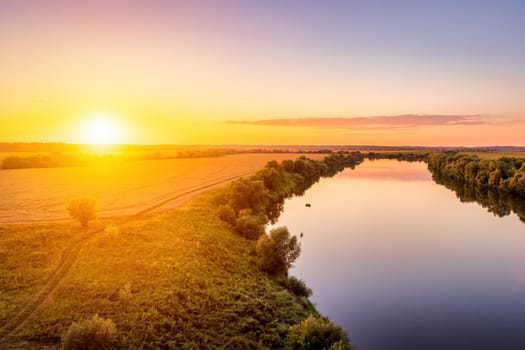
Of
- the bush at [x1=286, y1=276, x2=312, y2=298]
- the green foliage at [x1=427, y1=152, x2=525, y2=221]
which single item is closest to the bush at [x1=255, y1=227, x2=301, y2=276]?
the bush at [x1=286, y1=276, x2=312, y2=298]

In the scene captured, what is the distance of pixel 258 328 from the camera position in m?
15.4

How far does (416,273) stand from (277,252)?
11336 mm

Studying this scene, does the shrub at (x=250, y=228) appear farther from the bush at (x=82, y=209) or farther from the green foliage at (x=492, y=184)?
the green foliage at (x=492, y=184)

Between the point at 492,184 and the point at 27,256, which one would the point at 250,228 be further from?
the point at 492,184

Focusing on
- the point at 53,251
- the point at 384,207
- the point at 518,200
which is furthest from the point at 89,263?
the point at 518,200

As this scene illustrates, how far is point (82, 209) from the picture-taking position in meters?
25.1

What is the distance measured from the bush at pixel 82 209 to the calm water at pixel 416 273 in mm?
15996

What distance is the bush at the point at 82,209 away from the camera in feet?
82.1

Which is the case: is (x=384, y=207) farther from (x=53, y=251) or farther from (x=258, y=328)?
(x=53, y=251)

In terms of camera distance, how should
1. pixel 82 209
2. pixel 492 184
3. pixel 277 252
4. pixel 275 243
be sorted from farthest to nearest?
pixel 492 184
pixel 82 209
pixel 275 243
pixel 277 252

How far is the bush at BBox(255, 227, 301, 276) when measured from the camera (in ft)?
72.0

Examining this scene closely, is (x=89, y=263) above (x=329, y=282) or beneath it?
above

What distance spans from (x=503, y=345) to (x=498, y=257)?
15.3m

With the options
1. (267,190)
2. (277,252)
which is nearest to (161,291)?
(277,252)
